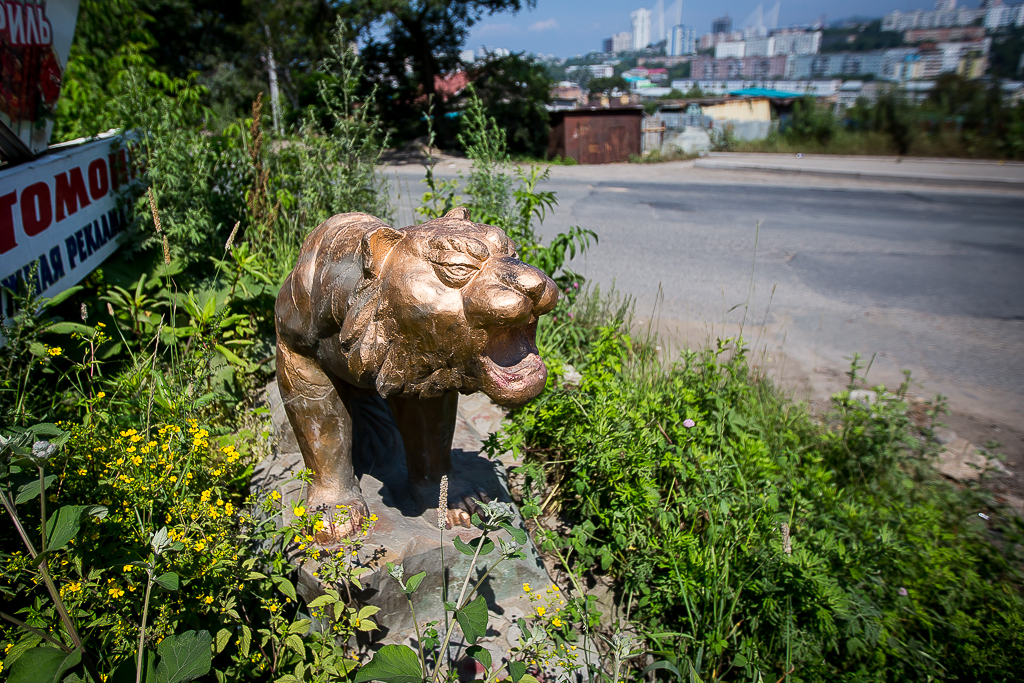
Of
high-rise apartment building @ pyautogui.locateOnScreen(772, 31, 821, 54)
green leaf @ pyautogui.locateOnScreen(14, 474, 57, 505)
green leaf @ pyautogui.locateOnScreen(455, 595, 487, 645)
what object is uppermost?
high-rise apartment building @ pyautogui.locateOnScreen(772, 31, 821, 54)

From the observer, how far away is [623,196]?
10875mm

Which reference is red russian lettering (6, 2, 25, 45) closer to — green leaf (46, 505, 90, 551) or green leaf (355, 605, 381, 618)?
green leaf (46, 505, 90, 551)

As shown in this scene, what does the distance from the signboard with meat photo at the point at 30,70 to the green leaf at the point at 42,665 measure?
289cm

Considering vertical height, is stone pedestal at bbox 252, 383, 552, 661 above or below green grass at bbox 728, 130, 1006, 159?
below

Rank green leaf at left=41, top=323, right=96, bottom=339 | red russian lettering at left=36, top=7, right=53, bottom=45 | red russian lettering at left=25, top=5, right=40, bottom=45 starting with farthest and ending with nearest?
red russian lettering at left=36, top=7, right=53, bottom=45
red russian lettering at left=25, top=5, right=40, bottom=45
green leaf at left=41, top=323, right=96, bottom=339

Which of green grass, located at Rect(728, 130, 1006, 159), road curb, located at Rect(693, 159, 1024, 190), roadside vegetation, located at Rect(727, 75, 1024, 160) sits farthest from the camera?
green grass, located at Rect(728, 130, 1006, 159)

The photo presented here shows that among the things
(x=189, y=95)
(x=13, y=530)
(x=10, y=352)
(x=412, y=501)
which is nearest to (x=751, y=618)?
(x=412, y=501)

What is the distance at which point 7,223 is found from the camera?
269 cm

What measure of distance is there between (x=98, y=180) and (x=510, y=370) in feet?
11.4

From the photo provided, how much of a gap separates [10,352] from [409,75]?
1554 centimetres

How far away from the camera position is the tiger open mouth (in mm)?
1420

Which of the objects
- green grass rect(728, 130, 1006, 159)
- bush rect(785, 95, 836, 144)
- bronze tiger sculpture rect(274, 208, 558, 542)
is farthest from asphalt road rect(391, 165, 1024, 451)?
bush rect(785, 95, 836, 144)

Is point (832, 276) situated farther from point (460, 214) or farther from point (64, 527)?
point (64, 527)

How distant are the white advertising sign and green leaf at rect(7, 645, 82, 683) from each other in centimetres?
180
